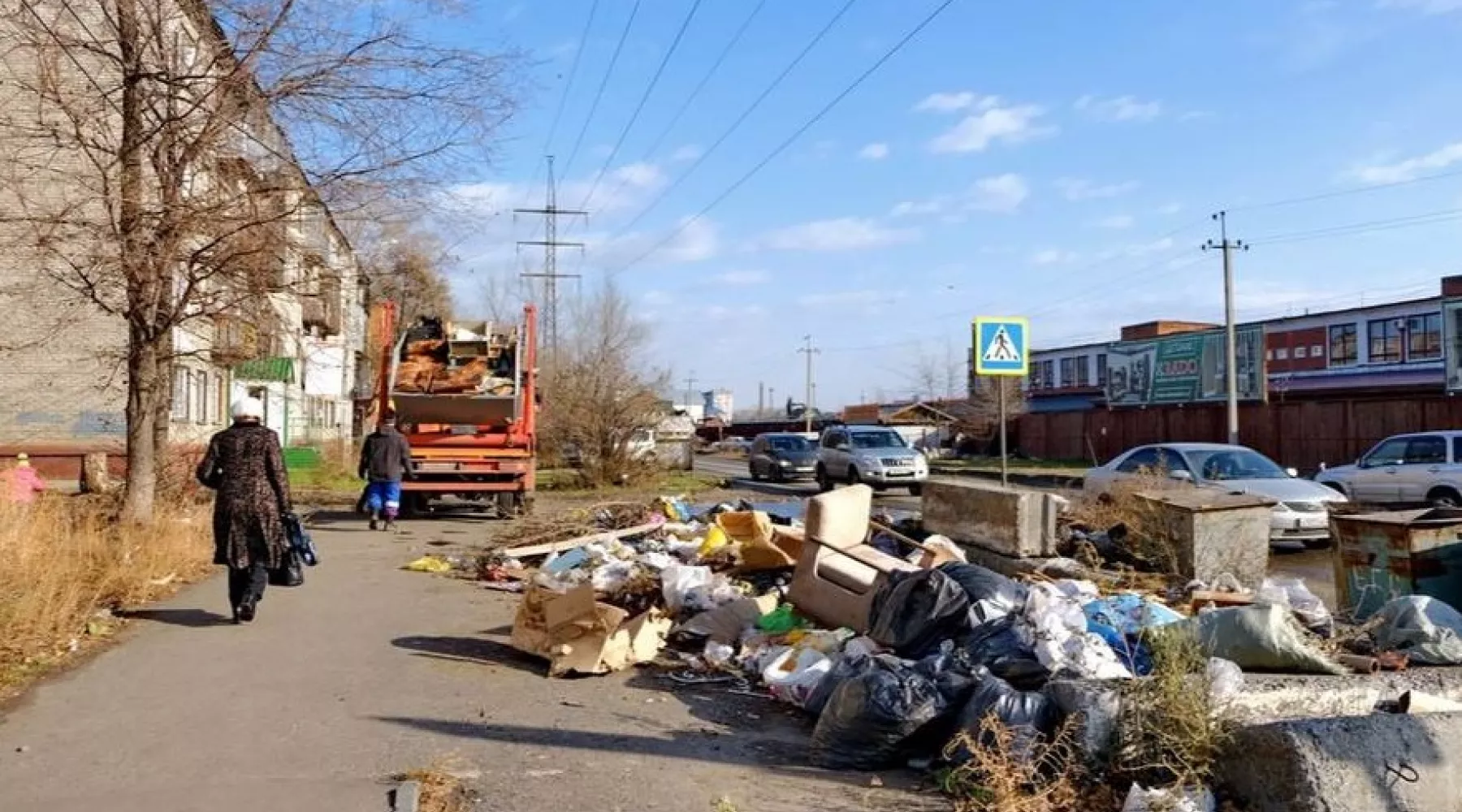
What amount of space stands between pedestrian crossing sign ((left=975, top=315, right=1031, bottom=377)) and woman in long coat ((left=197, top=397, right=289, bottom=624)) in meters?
8.04

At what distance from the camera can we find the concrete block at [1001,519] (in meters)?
10.1

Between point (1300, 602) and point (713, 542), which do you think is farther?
point (713, 542)

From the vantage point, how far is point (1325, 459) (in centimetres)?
3684

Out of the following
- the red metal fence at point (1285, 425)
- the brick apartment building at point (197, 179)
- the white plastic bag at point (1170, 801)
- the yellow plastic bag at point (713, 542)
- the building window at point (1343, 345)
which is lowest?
the white plastic bag at point (1170, 801)

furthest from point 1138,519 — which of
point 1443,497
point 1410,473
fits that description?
point 1410,473

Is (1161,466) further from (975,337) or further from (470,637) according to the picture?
(470,637)

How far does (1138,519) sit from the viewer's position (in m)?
10.7

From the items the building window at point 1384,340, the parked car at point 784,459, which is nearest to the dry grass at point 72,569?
the parked car at point 784,459

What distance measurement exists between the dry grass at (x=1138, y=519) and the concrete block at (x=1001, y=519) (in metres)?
0.72

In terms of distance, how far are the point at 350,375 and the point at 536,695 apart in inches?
1972

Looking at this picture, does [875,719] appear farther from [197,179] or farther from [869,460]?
[869,460]

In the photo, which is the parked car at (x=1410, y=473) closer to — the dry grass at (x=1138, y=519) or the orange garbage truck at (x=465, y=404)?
the dry grass at (x=1138, y=519)

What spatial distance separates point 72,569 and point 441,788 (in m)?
5.13

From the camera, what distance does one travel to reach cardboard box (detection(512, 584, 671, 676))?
296 inches
